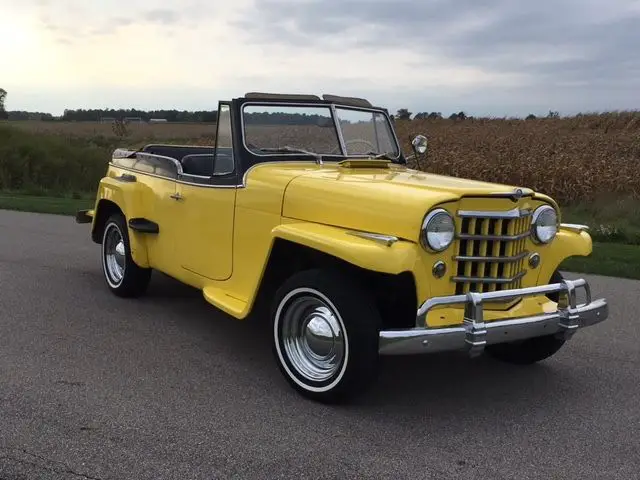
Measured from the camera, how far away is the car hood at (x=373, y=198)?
3.69 meters

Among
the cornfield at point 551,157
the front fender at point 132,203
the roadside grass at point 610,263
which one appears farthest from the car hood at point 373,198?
the cornfield at point 551,157

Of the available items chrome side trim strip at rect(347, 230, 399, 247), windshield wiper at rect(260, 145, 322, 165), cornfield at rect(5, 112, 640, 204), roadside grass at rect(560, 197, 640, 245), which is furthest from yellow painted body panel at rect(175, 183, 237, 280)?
roadside grass at rect(560, 197, 640, 245)

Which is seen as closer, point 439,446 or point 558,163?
point 439,446

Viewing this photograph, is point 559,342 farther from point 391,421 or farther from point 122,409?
point 122,409

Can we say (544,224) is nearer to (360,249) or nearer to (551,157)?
(360,249)

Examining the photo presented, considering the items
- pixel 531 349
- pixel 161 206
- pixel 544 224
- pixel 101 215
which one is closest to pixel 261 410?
pixel 531 349

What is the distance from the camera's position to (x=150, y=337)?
5.17m

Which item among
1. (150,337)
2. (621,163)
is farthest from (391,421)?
(621,163)

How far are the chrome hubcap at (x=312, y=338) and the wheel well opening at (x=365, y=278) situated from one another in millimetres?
273

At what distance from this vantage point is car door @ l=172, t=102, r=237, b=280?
4773 millimetres

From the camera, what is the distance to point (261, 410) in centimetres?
382

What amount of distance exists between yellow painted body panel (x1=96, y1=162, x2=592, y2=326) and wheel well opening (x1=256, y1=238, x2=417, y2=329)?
0.11 m

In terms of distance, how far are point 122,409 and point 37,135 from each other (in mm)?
22302

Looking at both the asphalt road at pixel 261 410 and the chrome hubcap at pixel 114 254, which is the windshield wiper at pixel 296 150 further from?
the chrome hubcap at pixel 114 254
